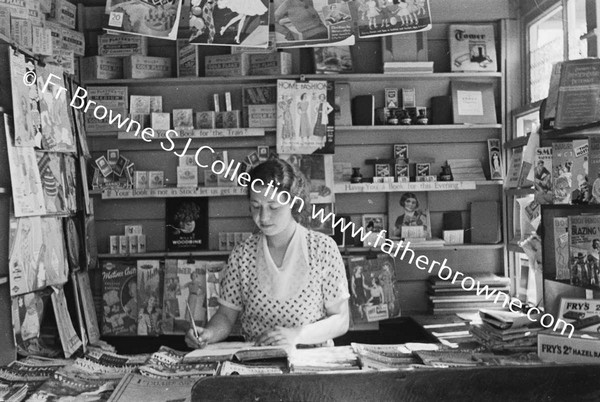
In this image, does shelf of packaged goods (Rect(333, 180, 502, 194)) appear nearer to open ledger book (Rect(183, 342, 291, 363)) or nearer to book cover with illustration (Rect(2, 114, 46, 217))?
book cover with illustration (Rect(2, 114, 46, 217))

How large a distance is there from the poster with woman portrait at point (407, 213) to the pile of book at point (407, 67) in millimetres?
895

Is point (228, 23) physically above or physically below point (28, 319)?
above

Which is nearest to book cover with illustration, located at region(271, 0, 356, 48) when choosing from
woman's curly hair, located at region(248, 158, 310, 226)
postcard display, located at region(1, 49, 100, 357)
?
woman's curly hair, located at region(248, 158, 310, 226)

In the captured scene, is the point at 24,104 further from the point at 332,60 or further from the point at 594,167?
the point at 594,167

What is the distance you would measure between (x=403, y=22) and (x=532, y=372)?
2.15 m

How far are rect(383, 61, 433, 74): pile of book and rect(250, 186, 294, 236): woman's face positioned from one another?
2.19 m

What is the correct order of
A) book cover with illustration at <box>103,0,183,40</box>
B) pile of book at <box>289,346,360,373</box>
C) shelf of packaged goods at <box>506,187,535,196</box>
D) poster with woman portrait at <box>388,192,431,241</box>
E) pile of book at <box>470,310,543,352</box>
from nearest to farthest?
pile of book at <box>289,346,360,373</box>, pile of book at <box>470,310,543,352</box>, book cover with illustration at <box>103,0,183,40</box>, shelf of packaged goods at <box>506,187,535,196</box>, poster with woman portrait at <box>388,192,431,241</box>

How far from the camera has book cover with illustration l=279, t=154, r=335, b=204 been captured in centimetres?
457

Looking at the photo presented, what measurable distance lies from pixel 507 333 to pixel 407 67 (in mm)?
2530

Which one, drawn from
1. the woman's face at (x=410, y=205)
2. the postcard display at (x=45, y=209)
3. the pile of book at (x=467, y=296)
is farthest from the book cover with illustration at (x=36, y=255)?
the pile of book at (x=467, y=296)

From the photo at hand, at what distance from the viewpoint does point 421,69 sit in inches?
181

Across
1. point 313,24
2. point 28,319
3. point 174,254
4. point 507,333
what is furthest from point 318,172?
point 507,333

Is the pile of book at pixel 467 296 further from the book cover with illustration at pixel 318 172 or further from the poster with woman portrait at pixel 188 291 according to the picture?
the poster with woman portrait at pixel 188 291

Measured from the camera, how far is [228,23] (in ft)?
10.7
